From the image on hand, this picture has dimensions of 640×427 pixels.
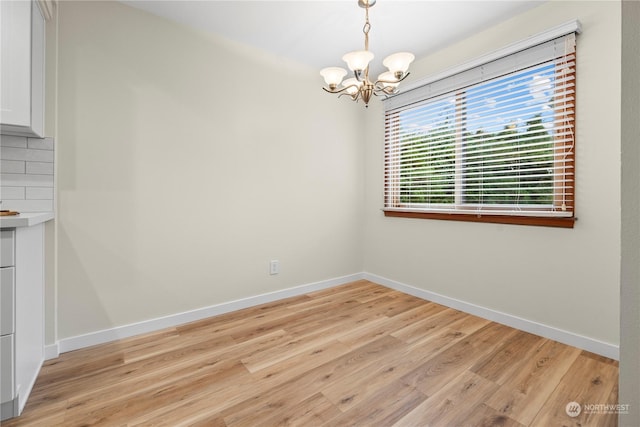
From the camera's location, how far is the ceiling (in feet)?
6.63

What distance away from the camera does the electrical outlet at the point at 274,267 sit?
2732mm

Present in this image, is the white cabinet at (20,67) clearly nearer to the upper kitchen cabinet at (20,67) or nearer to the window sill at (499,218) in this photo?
the upper kitchen cabinet at (20,67)

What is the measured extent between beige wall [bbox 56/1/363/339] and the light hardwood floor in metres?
0.42

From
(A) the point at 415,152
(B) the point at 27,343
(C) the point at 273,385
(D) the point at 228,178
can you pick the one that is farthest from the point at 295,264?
(B) the point at 27,343

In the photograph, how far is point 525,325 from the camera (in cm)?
212

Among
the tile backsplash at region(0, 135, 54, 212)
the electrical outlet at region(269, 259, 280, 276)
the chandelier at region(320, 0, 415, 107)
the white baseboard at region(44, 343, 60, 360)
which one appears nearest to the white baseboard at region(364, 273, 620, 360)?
the electrical outlet at region(269, 259, 280, 276)

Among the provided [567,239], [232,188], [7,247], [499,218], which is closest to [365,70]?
[232,188]

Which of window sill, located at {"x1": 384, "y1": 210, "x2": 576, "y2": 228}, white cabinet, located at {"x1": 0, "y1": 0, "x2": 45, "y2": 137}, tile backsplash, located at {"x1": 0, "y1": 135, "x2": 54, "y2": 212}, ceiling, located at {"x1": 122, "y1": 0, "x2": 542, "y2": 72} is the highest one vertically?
ceiling, located at {"x1": 122, "y1": 0, "x2": 542, "y2": 72}

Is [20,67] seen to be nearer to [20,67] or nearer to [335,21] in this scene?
[20,67]

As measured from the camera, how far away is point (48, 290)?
177 cm

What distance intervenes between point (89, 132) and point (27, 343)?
50.5 inches

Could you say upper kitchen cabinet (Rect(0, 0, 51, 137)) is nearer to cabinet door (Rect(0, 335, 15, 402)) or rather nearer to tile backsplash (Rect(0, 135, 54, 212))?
tile backsplash (Rect(0, 135, 54, 212))

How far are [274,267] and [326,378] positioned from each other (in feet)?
4.36

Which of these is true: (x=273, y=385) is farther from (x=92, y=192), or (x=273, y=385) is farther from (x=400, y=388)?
(x=92, y=192)
